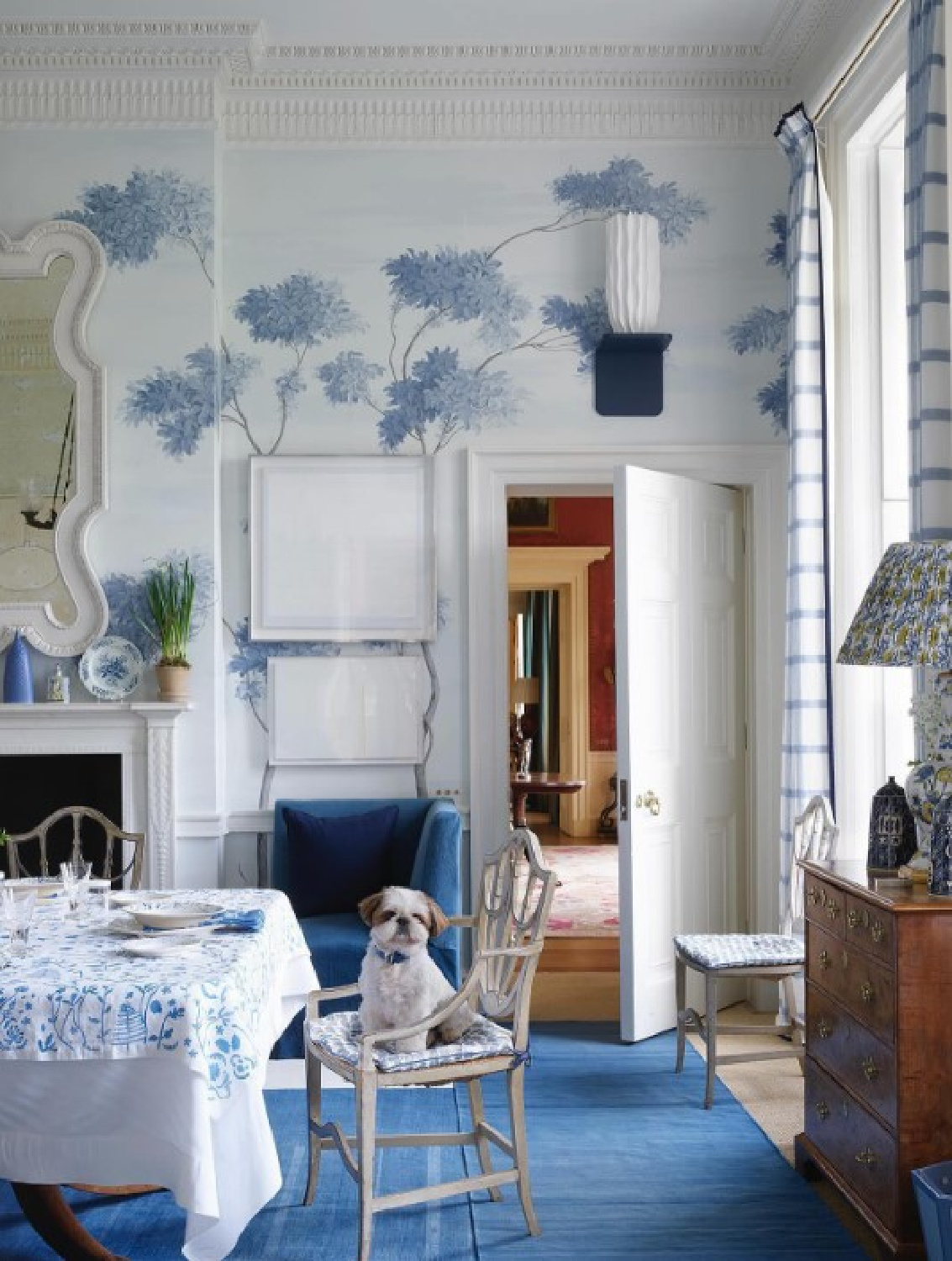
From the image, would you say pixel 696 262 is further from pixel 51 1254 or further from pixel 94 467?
pixel 51 1254

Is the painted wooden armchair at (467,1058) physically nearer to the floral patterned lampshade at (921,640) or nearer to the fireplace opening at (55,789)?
the floral patterned lampshade at (921,640)

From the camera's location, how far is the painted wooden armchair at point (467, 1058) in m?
3.09

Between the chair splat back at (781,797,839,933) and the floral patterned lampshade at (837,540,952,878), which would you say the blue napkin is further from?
the chair splat back at (781,797,839,933)

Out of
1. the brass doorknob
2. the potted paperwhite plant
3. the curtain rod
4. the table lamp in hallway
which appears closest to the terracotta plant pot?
the potted paperwhite plant

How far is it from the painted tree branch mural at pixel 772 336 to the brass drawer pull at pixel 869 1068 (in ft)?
9.92

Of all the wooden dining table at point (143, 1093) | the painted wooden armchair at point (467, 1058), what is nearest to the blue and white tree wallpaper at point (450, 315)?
the painted wooden armchair at point (467, 1058)

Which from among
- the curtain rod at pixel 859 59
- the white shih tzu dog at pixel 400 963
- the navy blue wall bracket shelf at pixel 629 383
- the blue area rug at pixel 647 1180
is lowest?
the blue area rug at pixel 647 1180

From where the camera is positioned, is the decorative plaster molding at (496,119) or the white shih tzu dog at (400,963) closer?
the white shih tzu dog at (400,963)

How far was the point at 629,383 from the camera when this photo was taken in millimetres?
5469

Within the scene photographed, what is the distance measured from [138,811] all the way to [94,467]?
1.34m

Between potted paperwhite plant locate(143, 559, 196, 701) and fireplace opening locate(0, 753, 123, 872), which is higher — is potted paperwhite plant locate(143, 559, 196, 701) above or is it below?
above

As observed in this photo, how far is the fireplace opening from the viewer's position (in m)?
5.24

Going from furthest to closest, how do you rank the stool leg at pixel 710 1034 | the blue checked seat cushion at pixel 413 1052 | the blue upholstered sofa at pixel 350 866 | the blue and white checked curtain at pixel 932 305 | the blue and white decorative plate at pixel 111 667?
the blue and white decorative plate at pixel 111 667
the blue upholstered sofa at pixel 350 866
the stool leg at pixel 710 1034
the blue and white checked curtain at pixel 932 305
the blue checked seat cushion at pixel 413 1052

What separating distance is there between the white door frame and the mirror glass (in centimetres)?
149
